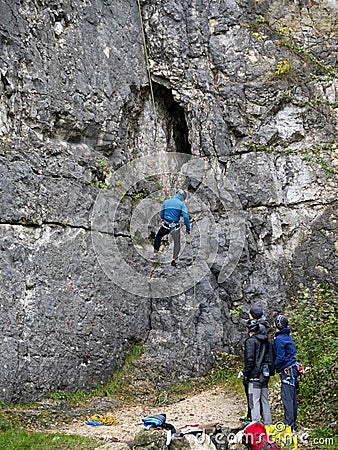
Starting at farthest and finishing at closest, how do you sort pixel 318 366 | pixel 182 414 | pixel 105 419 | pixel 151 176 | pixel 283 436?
1. pixel 151 176
2. pixel 182 414
3. pixel 105 419
4. pixel 318 366
5. pixel 283 436

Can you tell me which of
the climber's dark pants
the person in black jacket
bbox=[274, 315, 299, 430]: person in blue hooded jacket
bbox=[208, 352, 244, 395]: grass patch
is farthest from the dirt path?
the climber's dark pants

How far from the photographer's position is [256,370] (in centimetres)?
743

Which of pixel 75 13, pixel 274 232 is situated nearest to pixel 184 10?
pixel 75 13

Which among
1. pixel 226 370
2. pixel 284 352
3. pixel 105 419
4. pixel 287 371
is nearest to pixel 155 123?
pixel 226 370

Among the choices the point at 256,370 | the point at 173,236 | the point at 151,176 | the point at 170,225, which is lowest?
the point at 256,370

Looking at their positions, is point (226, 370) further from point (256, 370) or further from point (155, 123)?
point (155, 123)

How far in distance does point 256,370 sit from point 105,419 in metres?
3.40

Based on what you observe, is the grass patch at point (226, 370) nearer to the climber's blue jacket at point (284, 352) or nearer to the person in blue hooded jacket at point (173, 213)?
the person in blue hooded jacket at point (173, 213)

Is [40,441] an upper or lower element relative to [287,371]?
lower

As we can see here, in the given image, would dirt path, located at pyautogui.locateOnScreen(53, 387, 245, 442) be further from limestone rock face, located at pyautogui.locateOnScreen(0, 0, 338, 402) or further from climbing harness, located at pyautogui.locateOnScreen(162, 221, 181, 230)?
climbing harness, located at pyautogui.locateOnScreen(162, 221, 181, 230)

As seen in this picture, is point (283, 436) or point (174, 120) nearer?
point (283, 436)

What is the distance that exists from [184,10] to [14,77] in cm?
585

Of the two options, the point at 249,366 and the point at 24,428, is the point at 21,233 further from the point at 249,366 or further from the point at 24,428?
the point at 249,366

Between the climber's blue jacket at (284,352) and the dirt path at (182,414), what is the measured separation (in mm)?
1187
